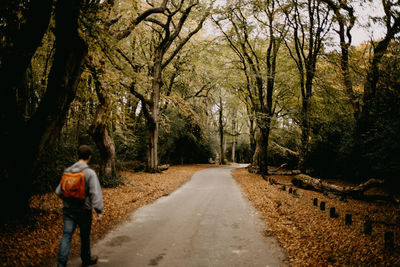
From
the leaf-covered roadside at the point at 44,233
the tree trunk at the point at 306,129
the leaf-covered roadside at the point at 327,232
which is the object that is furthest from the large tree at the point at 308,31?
the leaf-covered roadside at the point at 44,233

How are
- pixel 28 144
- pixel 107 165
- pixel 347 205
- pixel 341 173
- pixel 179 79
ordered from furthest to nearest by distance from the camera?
pixel 179 79
pixel 341 173
pixel 107 165
pixel 347 205
pixel 28 144

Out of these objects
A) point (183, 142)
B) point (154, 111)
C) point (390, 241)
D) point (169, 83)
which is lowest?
point (390, 241)

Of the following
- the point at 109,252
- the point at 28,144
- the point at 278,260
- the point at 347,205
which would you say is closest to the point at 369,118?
the point at 347,205

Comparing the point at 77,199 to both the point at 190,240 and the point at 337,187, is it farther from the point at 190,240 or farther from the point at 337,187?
the point at 337,187

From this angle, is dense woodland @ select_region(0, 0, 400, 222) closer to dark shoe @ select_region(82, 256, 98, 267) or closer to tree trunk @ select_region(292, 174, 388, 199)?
tree trunk @ select_region(292, 174, 388, 199)

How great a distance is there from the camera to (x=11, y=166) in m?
4.87

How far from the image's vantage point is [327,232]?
18.2 feet

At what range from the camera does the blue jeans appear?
3.25m

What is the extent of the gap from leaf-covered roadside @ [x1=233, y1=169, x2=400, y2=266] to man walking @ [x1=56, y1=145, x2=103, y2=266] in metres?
3.75

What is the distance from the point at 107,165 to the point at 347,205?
11.6 meters

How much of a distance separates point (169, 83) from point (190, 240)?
19.1 metres

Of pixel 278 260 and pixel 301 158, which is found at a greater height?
pixel 301 158

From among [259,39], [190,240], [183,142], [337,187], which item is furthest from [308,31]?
[183,142]

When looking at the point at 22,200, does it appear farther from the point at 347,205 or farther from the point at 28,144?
the point at 347,205
